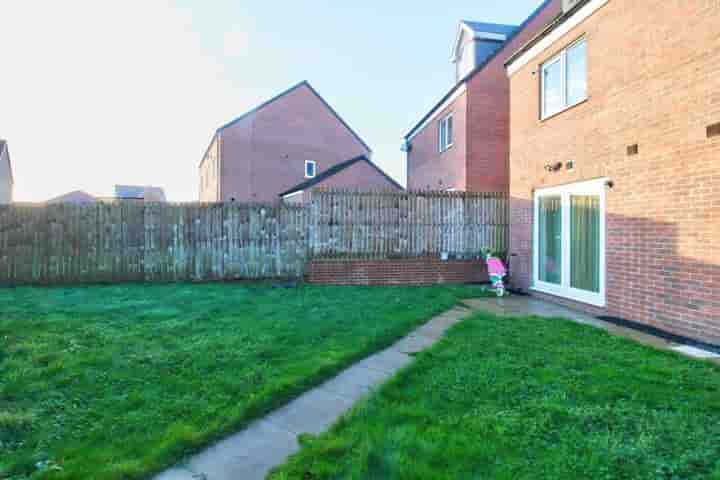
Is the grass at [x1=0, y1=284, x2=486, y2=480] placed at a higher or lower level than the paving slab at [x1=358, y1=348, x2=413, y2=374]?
higher

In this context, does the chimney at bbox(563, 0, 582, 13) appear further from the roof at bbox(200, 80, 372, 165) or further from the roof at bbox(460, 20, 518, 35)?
the roof at bbox(200, 80, 372, 165)

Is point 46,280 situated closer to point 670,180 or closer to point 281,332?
point 281,332

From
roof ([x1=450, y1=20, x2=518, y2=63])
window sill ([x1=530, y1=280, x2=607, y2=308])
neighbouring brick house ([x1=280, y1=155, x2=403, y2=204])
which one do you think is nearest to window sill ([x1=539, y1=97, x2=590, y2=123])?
window sill ([x1=530, y1=280, x2=607, y2=308])

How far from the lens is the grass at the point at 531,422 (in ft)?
7.53

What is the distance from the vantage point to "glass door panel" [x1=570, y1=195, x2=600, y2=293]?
7086 millimetres

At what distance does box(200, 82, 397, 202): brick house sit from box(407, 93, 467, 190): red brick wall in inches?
260

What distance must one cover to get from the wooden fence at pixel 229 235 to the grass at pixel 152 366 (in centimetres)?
224

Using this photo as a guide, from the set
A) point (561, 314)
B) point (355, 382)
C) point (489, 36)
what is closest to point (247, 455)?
point (355, 382)

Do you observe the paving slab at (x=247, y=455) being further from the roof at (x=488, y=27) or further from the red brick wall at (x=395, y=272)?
the roof at (x=488, y=27)

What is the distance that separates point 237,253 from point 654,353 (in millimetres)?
8443

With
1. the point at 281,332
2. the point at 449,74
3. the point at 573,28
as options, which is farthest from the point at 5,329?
the point at 449,74

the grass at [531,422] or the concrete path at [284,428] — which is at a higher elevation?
the grass at [531,422]

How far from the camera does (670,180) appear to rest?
18.2ft

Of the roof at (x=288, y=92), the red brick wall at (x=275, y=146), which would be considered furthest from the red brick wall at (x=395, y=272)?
the roof at (x=288, y=92)
